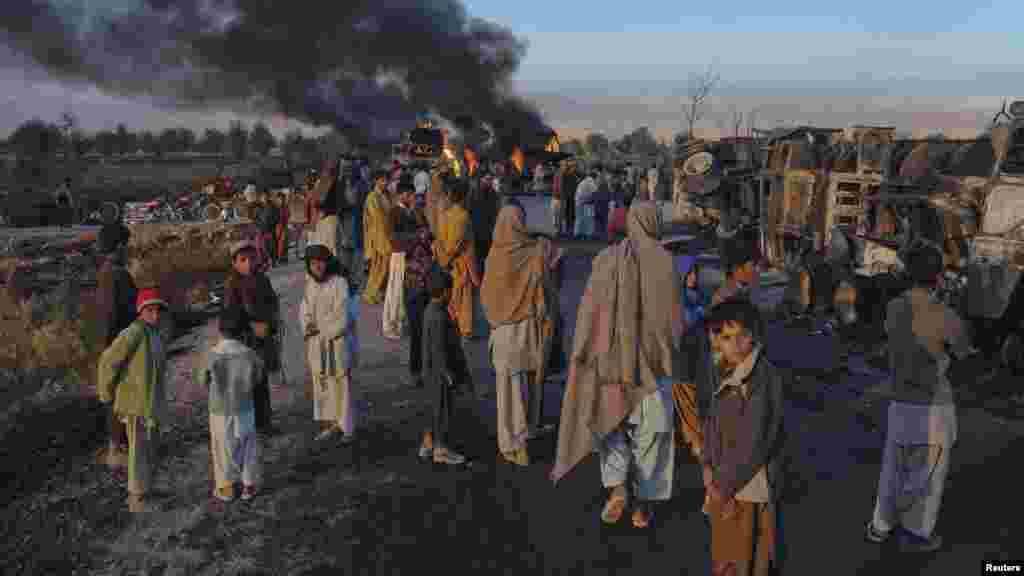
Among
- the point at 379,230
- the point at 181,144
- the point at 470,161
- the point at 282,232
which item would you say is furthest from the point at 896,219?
the point at 181,144

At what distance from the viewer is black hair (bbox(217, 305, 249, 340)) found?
476 cm

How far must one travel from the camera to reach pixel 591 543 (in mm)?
4141

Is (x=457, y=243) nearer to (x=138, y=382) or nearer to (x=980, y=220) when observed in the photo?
(x=138, y=382)

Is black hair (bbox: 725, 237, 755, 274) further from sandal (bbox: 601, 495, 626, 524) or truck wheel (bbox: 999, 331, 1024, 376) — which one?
truck wheel (bbox: 999, 331, 1024, 376)

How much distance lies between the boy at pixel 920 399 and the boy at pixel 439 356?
2431 millimetres

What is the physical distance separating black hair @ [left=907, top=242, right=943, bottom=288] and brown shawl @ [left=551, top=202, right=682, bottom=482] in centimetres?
108

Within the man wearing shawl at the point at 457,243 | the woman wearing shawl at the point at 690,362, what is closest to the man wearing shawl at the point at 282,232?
the man wearing shawl at the point at 457,243

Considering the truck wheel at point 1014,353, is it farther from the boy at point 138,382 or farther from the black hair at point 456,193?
the boy at point 138,382

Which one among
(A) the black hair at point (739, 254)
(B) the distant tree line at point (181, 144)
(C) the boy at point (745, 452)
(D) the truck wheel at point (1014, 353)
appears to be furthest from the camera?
(B) the distant tree line at point (181, 144)

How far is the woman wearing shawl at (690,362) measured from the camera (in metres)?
4.57

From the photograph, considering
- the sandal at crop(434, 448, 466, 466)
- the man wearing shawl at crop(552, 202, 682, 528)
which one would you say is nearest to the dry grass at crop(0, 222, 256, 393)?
the sandal at crop(434, 448, 466, 466)

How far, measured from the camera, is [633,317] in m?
4.12

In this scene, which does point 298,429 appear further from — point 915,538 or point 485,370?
point 915,538

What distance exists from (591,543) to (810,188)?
9.01 metres
